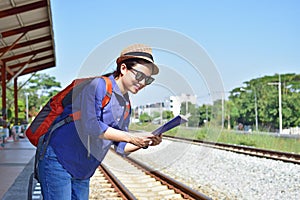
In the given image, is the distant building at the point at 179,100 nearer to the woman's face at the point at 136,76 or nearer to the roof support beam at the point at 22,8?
the woman's face at the point at 136,76

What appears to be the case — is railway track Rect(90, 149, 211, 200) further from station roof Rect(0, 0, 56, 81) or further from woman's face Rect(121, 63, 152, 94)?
station roof Rect(0, 0, 56, 81)

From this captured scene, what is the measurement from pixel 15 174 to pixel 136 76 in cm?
699

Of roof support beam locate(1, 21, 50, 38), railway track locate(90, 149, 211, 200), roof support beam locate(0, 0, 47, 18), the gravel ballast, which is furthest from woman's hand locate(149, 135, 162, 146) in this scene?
roof support beam locate(1, 21, 50, 38)

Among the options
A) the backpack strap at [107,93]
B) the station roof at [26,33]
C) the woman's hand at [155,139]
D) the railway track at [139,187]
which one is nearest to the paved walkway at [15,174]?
the railway track at [139,187]

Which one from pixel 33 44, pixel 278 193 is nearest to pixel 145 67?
pixel 278 193

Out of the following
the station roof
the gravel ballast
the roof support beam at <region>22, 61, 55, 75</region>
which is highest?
the station roof

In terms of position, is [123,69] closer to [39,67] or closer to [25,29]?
[25,29]

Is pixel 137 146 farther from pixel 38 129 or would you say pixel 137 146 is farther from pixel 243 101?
pixel 243 101

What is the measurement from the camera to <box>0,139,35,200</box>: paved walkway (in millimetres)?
6616

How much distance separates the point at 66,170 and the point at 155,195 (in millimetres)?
4382

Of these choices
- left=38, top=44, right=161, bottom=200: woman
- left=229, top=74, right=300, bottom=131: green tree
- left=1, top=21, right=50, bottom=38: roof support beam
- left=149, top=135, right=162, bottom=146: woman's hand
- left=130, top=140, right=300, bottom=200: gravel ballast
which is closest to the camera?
left=38, top=44, right=161, bottom=200: woman

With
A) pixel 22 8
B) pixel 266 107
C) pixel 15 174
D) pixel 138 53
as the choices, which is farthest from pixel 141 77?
pixel 266 107

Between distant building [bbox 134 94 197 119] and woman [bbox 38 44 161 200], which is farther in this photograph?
→ distant building [bbox 134 94 197 119]

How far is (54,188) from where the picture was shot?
254cm
